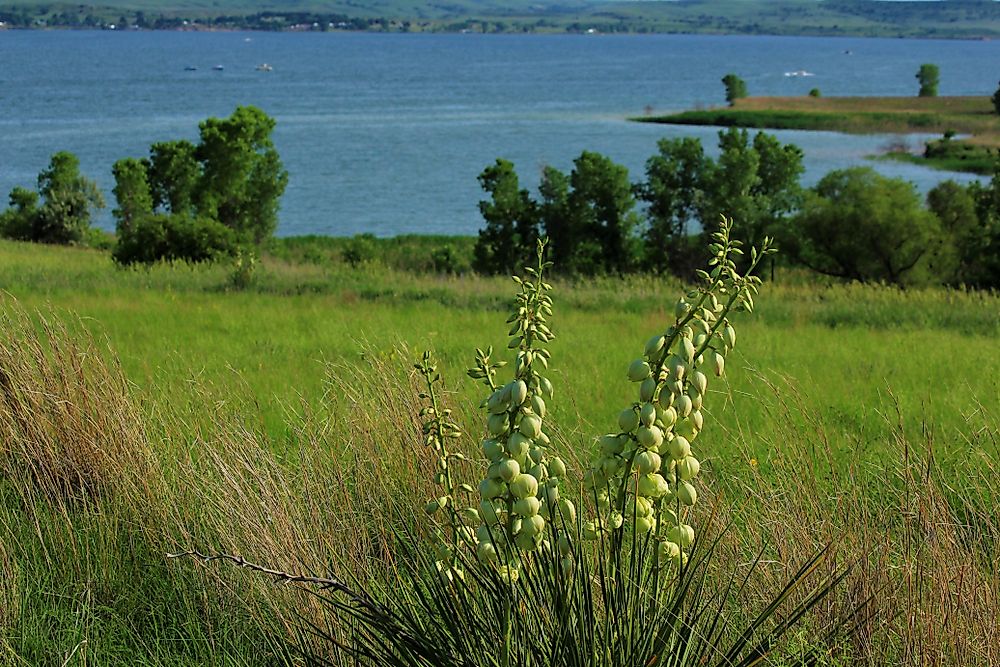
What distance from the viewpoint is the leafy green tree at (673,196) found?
4062cm

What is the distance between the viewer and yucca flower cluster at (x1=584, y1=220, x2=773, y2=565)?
97.4 inches

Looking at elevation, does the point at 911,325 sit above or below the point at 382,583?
below

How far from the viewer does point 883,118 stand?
3684 inches

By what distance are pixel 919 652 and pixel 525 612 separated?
141cm

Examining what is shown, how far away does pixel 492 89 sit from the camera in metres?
138

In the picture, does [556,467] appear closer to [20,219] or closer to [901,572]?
[901,572]

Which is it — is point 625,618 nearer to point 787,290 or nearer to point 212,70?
point 787,290

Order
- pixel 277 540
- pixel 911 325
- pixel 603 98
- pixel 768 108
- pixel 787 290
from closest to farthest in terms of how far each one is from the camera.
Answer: pixel 277 540, pixel 911 325, pixel 787 290, pixel 768 108, pixel 603 98

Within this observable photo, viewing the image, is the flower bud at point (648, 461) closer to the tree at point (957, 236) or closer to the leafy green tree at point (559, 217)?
the tree at point (957, 236)

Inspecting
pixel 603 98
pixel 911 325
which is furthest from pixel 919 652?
pixel 603 98

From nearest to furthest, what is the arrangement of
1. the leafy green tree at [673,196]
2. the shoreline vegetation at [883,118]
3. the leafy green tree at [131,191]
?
the leafy green tree at [673,196] < the leafy green tree at [131,191] < the shoreline vegetation at [883,118]

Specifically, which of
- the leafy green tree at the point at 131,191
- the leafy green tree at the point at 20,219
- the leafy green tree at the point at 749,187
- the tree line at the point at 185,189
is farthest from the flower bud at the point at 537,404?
the leafy green tree at the point at 20,219

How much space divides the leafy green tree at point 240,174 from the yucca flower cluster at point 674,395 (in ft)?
139

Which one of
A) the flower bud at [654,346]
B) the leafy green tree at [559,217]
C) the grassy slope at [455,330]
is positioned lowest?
the leafy green tree at [559,217]
